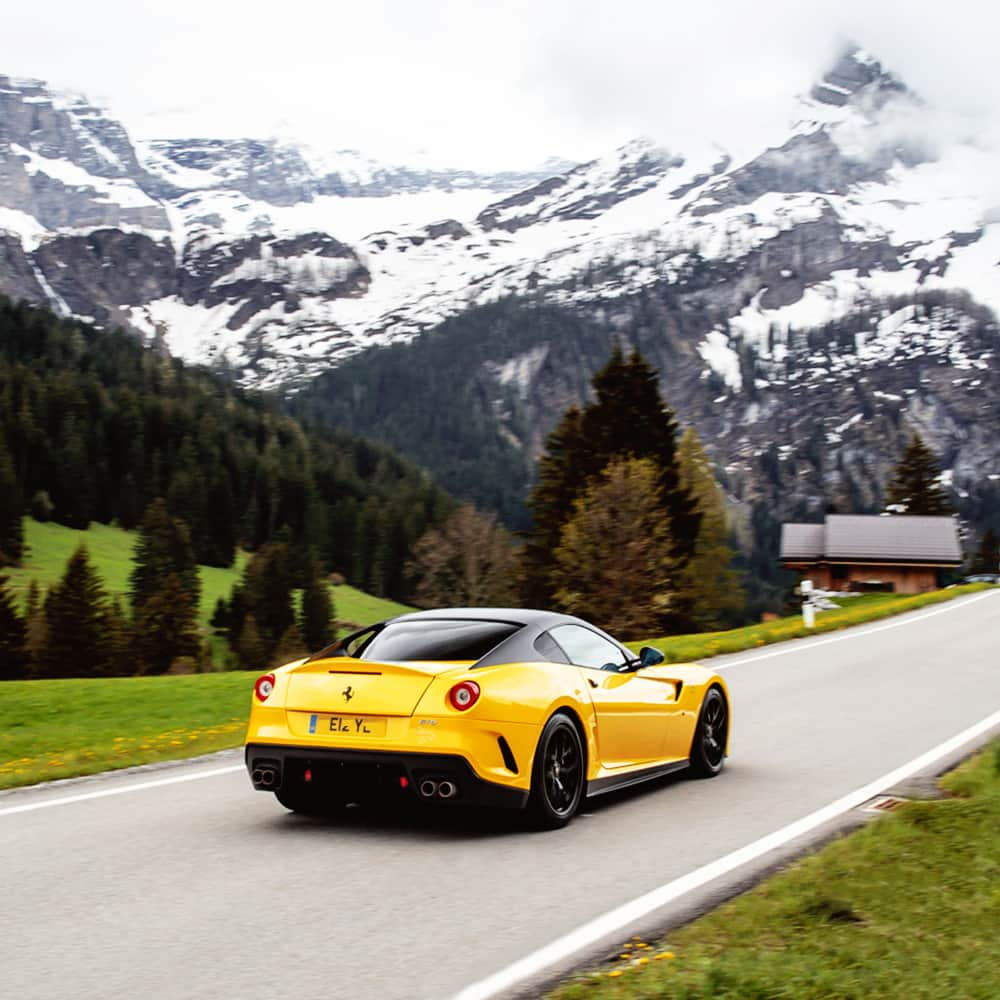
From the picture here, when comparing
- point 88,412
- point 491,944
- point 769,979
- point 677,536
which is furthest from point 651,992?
point 88,412

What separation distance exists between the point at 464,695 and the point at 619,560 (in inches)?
1632

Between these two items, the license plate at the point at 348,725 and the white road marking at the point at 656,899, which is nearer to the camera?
the white road marking at the point at 656,899

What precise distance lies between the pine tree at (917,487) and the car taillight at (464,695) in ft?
329

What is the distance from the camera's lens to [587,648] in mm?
8727

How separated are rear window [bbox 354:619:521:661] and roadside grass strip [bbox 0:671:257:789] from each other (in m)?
3.35

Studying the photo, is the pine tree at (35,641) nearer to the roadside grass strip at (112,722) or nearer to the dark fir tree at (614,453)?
the dark fir tree at (614,453)

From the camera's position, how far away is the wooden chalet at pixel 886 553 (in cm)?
8606

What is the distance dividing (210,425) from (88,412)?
47.6 ft

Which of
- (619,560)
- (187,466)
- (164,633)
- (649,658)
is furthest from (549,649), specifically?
(187,466)

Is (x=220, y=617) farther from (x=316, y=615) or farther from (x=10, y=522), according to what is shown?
(x=10, y=522)

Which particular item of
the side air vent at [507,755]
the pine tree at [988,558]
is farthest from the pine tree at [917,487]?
the side air vent at [507,755]

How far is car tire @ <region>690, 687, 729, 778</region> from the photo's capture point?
9.87 metres

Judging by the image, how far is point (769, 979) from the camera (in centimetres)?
458

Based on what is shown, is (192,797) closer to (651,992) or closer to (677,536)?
(651,992)
